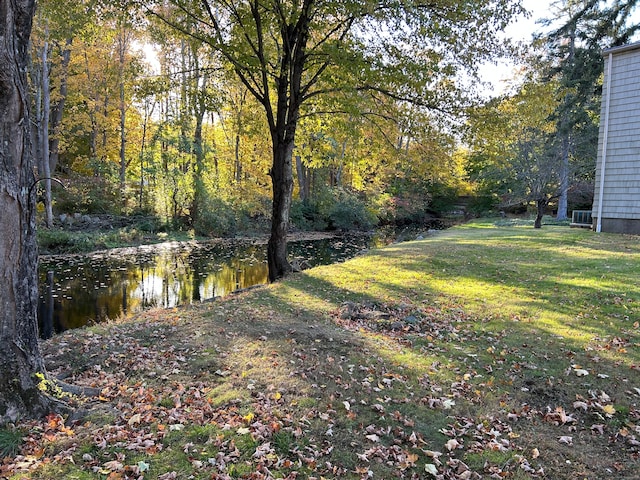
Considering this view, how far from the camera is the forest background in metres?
9.47

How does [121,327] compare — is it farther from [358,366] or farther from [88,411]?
[358,366]

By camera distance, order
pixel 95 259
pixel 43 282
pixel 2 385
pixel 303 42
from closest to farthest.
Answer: pixel 2 385, pixel 303 42, pixel 43 282, pixel 95 259

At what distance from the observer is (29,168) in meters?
3.09

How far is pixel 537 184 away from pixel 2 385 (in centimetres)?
2141

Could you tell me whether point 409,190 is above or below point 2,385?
above

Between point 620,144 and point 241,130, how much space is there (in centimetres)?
1321

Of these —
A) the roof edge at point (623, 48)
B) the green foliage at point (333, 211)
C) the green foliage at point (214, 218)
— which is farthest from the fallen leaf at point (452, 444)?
the green foliage at point (333, 211)

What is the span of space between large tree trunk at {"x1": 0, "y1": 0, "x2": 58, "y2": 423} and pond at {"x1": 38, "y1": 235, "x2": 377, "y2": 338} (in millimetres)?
4778

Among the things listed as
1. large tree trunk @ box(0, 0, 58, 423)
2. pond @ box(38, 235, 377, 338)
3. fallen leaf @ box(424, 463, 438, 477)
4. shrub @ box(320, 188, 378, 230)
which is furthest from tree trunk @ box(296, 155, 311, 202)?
fallen leaf @ box(424, 463, 438, 477)

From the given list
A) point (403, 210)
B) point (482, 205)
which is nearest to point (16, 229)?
point (403, 210)

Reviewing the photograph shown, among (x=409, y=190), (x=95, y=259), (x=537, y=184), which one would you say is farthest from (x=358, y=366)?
(x=409, y=190)

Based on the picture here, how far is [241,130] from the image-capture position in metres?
12.4

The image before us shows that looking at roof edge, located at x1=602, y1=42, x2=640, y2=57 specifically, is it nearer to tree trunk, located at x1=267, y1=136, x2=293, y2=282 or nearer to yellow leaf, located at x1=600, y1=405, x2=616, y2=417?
tree trunk, located at x1=267, y1=136, x2=293, y2=282

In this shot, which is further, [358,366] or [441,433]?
[358,366]
